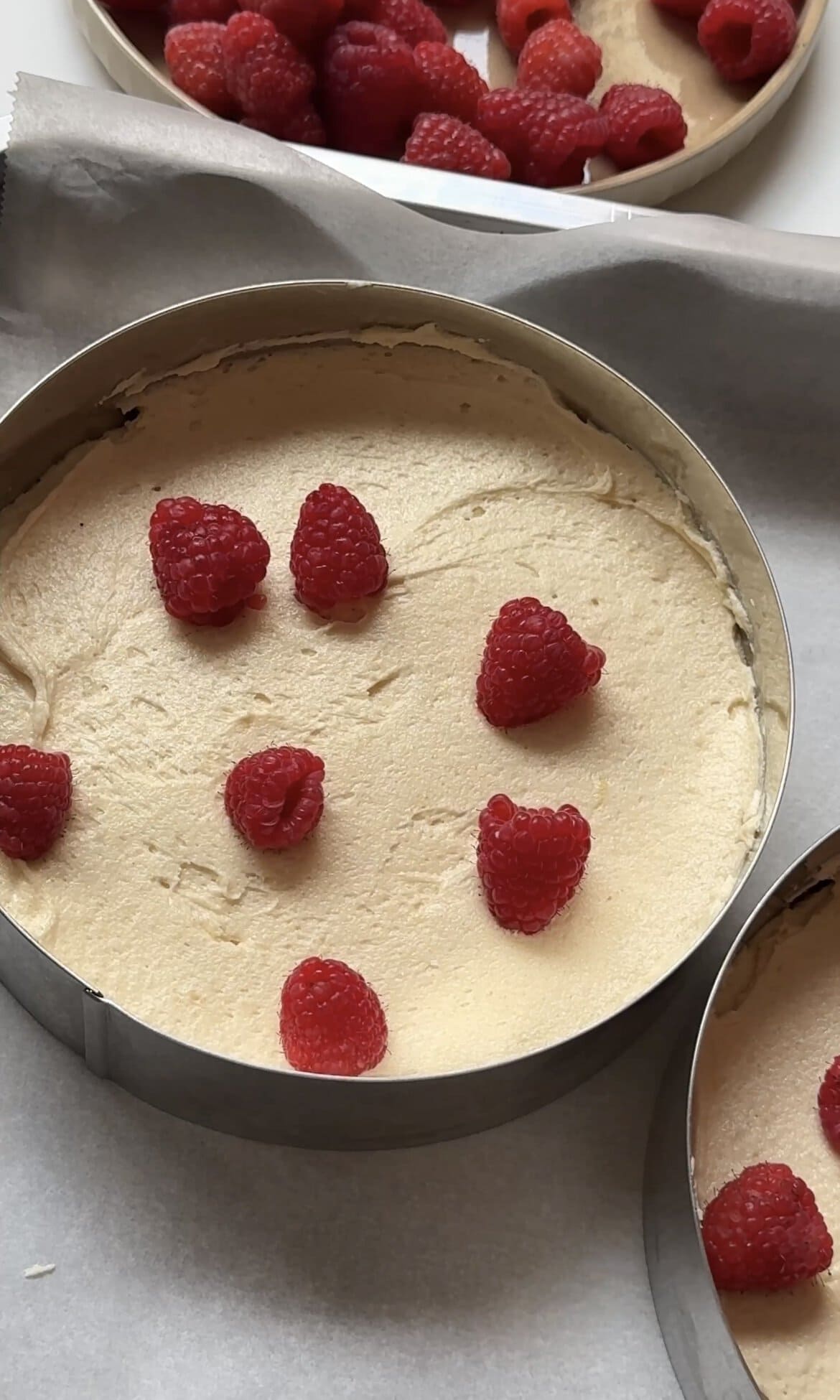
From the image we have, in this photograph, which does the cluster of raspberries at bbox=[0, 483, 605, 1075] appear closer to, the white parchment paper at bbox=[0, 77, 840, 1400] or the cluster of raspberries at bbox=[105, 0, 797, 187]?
the white parchment paper at bbox=[0, 77, 840, 1400]

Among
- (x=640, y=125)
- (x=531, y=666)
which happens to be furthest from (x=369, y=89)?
(x=531, y=666)

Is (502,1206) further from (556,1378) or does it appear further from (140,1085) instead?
(140,1085)

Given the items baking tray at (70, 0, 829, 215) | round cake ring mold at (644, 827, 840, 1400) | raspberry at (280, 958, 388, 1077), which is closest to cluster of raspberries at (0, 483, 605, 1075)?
raspberry at (280, 958, 388, 1077)

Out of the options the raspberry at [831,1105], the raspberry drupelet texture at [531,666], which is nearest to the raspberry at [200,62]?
the raspberry drupelet texture at [531,666]

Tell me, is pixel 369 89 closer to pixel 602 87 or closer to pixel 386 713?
pixel 602 87

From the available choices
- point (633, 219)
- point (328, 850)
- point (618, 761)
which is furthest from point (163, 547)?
point (633, 219)
